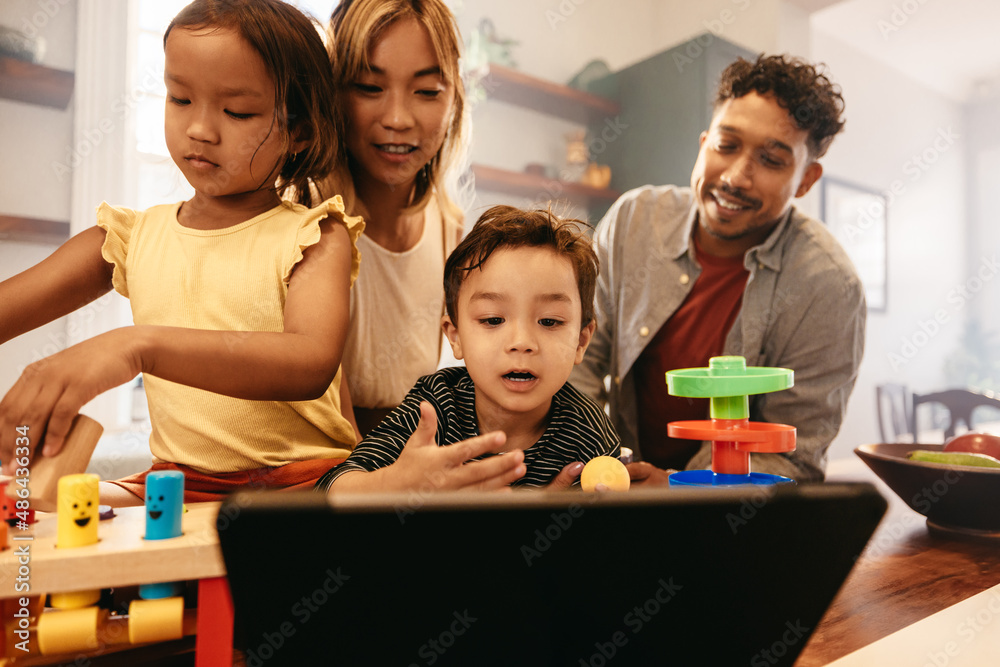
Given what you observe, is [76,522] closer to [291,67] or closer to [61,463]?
[61,463]

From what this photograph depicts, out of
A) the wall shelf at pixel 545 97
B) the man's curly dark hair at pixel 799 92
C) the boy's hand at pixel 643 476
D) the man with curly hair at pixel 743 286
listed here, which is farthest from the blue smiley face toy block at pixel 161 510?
the wall shelf at pixel 545 97

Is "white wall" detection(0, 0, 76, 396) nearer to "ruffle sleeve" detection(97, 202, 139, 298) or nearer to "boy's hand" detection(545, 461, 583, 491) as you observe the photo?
"ruffle sleeve" detection(97, 202, 139, 298)

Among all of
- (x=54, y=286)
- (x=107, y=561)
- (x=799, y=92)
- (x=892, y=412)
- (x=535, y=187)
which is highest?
(x=535, y=187)

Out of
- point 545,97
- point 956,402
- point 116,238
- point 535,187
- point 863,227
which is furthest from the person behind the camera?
point 863,227

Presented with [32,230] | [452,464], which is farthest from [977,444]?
[32,230]

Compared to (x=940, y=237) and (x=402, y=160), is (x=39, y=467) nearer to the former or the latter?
(x=402, y=160)

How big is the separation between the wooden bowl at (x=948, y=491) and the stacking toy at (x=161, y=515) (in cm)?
106

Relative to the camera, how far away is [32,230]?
6.23 ft

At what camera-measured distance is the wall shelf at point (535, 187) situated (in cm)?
292

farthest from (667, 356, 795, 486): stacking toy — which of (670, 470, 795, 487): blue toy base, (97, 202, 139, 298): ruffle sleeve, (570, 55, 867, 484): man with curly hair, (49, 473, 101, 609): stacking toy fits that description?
(97, 202, 139, 298): ruffle sleeve

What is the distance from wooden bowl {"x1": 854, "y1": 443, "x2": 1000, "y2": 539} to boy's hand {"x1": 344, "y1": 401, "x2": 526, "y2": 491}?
788mm

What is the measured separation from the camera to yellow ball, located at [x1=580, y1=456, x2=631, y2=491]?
643 millimetres

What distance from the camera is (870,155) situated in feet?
15.3

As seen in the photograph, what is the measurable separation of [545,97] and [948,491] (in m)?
2.65
